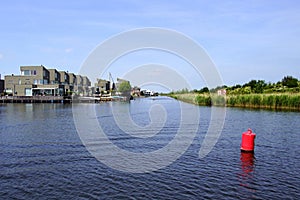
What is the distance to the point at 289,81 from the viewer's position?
3174 inches

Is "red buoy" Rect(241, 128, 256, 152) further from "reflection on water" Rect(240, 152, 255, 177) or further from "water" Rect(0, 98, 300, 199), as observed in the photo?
"water" Rect(0, 98, 300, 199)

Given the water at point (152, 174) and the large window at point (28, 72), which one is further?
the large window at point (28, 72)

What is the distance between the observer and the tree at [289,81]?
3054 inches

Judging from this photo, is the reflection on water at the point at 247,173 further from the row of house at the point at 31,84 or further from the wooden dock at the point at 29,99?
the row of house at the point at 31,84

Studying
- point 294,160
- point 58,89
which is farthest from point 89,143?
point 58,89

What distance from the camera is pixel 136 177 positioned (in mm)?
12367

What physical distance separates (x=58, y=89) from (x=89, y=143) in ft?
264

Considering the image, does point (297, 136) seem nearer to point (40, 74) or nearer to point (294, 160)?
Answer: point (294, 160)

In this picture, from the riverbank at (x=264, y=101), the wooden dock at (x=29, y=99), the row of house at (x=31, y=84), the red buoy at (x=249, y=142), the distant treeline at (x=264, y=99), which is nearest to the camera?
the red buoy at (x=249, y=142)

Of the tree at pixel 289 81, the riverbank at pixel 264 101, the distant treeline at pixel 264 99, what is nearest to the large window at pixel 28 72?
the distant treeline at pixel 264 99

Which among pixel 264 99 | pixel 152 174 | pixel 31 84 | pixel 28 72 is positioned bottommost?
pixel 152 174

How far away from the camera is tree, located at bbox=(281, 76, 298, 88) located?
7756 centimetres

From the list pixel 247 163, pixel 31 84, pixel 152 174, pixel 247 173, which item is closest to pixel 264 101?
pixel 247 163

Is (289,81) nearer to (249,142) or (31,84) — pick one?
(249,142)
